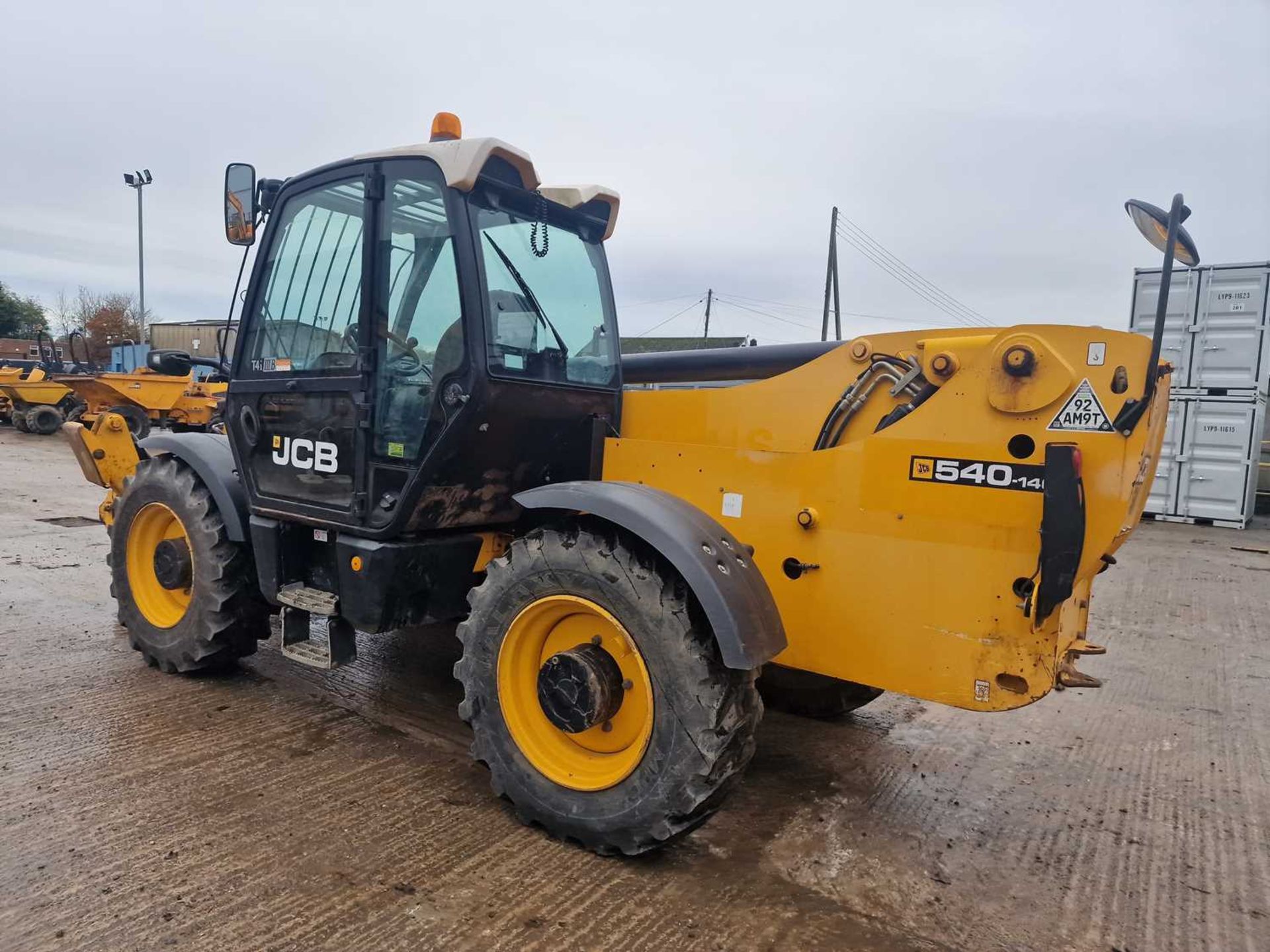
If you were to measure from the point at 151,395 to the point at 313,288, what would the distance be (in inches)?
656

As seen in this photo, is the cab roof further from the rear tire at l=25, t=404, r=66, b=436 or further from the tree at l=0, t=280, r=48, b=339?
the tree at l=0, t=280, r=48, b=339

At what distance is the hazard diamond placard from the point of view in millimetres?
2330

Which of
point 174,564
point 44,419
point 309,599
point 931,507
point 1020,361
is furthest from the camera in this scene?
point 44,419

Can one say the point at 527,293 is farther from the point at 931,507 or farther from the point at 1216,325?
the point at 1216,325

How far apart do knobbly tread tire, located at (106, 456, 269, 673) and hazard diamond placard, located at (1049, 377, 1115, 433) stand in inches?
141

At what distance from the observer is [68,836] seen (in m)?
2.69

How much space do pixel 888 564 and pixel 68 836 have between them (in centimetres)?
279

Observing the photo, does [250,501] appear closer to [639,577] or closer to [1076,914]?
[639,577]

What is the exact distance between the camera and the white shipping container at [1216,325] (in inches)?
416

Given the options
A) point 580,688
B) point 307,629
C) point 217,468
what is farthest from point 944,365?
point 217,468

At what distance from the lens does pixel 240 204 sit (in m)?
3.66

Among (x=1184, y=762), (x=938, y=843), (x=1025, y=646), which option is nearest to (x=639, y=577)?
(x=1025, y=646)

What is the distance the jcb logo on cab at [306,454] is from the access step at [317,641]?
55cm

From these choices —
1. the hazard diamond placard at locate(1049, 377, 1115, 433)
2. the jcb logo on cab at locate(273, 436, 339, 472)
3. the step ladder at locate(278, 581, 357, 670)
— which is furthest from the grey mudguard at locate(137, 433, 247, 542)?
the hazard diamond placard at locate(1049, 377, 1115, 433)
